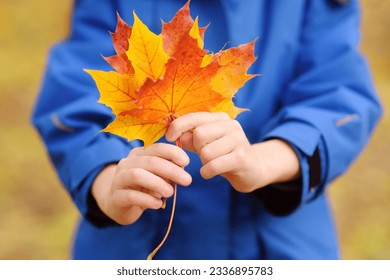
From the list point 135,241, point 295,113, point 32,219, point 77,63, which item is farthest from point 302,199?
point 32,219

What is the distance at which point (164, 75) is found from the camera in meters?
0.48

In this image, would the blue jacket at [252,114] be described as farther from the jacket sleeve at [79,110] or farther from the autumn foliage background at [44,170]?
the autumn foliage background at [44,170]

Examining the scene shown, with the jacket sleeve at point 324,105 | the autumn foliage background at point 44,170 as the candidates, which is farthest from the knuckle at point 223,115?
the autumn foliage background at point 44,170

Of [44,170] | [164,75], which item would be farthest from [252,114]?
[44,170]

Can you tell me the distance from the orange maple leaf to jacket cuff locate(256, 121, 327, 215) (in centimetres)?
24

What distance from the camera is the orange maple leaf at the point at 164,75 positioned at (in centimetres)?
49

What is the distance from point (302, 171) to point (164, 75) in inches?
12.9

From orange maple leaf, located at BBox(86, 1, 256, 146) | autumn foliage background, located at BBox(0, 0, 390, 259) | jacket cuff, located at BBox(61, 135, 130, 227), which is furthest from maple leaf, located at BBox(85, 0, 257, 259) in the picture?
autumn foliage background, located at BBox(0, 0, 390, 259)

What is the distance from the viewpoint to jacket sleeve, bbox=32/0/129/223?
30.5 inches

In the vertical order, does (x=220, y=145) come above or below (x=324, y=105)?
below

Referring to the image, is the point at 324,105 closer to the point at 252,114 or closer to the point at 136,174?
the point at 252,114

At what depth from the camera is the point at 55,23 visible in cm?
246
